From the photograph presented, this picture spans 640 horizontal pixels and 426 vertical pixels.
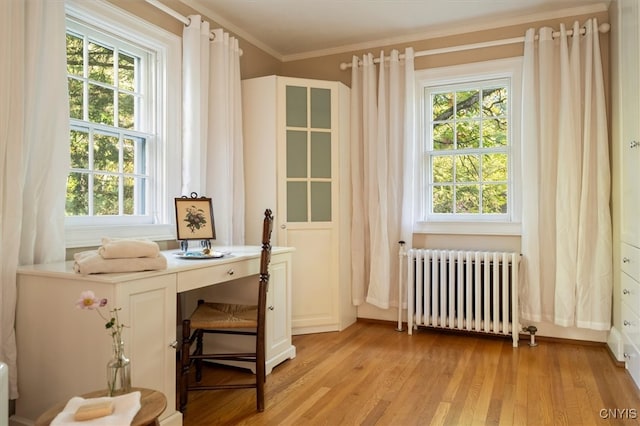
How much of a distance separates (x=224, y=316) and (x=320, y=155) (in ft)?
5.74

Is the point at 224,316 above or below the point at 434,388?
above

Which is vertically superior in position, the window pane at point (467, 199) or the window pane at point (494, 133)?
the window pane at point (494, 133)

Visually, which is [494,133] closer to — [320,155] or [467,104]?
[467,104]

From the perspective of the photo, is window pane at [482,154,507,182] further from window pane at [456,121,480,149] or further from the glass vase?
the glass vase

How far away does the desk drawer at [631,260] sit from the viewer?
243 cm

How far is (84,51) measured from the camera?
2.59 meters

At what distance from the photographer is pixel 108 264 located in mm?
1819

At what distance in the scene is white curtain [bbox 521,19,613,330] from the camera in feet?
10.2

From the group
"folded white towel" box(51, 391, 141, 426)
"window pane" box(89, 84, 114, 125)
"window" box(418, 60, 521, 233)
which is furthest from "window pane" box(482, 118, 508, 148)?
"folded white towel" box(51, 391, 141, 426)

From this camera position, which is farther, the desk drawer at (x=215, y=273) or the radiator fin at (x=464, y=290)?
the radiator fin at (x=464, y=290)

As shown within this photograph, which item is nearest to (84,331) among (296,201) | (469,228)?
(296,201)

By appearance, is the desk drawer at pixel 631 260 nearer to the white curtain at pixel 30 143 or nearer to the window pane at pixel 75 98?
the white curtain at pixel 30 143

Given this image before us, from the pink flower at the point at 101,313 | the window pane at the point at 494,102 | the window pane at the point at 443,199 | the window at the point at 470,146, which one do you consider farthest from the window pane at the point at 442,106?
the pink flower at the point at 101,313

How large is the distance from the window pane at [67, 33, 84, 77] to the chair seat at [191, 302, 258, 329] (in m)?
1.55
